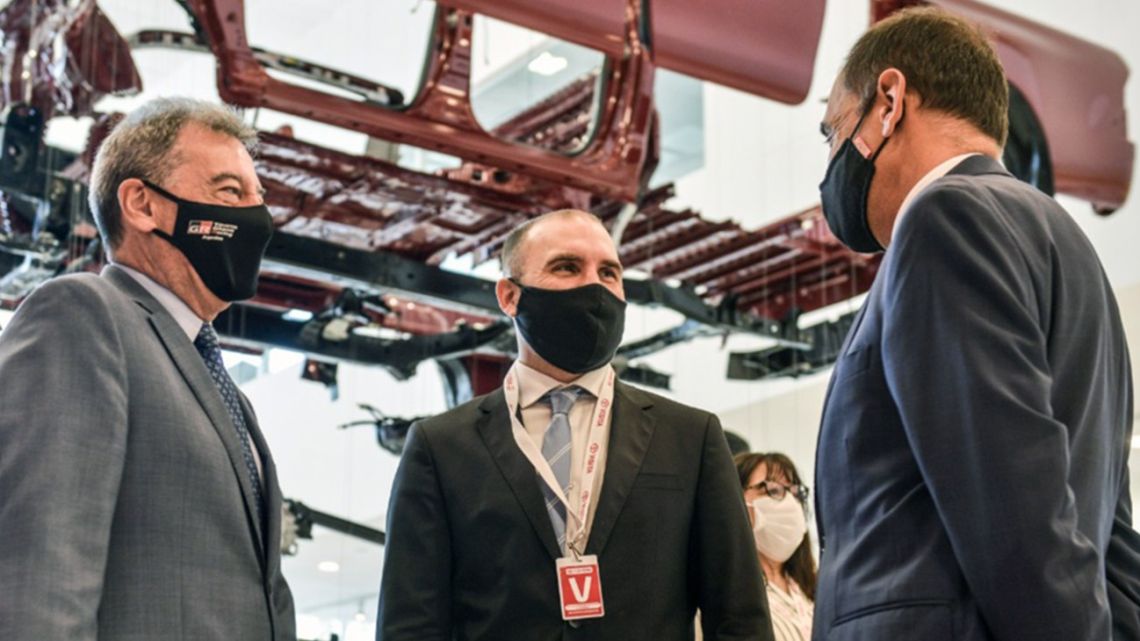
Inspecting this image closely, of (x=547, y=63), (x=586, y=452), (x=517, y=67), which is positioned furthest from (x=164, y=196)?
(x=517, y=67)

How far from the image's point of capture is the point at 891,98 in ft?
7.38

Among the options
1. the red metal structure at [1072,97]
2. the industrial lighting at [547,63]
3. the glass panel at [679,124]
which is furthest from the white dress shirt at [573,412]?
the industrial lighting at [547,63]

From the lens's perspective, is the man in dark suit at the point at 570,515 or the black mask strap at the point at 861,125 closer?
the black mask strap at the point at 861,125

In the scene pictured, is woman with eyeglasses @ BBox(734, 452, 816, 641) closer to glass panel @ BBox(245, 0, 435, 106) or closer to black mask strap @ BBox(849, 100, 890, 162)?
black mask strap @ BBox(849, 100, 890, 162)

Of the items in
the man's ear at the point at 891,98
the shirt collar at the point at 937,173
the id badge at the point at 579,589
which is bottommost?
the id badge at the point at 579,589

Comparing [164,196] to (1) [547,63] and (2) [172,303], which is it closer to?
(2) [172,303]

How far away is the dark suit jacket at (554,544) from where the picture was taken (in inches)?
113

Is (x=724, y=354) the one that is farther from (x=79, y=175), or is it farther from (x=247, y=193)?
(x=247, y=193)

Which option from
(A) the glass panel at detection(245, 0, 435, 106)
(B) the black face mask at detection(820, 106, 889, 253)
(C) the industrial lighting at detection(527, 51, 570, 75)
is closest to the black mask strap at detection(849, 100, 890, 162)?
(B) the black face mask at detection(820, 106, 889, 253)

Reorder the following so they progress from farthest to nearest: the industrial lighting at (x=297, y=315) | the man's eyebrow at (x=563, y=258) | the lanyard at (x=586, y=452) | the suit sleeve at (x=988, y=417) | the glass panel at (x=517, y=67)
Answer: the glass panel at (x=517, y=67)
the industrial lighting at (x=297, y=315)
the man's eyebrow at (x=563, y=258)
the lanyard at (x=586, y=452)
the suit sleeve at (x=988, y=417)

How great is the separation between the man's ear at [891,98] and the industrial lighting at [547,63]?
9.72 m

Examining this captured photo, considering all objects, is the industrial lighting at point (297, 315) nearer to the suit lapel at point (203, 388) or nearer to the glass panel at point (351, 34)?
the suit lapel at point (203, 388)

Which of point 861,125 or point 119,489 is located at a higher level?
point 861,125

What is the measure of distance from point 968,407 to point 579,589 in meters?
1.09
